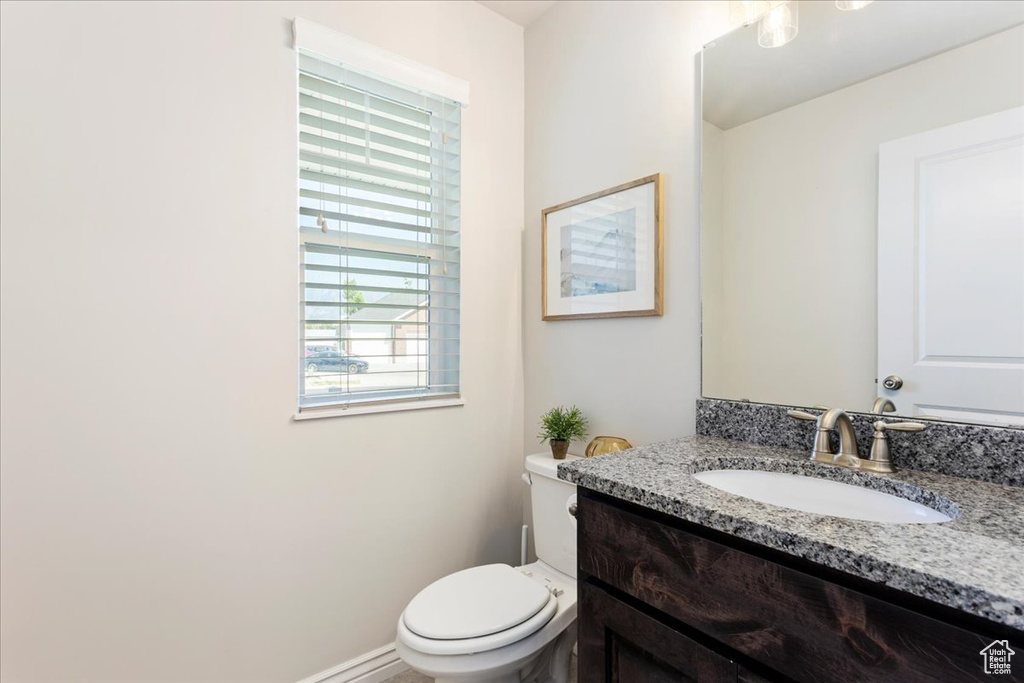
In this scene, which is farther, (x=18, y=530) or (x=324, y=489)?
(x=324, y=489)

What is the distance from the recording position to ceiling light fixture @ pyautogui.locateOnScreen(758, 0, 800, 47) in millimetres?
1248

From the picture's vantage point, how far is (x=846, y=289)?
1134mm

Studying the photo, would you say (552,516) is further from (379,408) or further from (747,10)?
(747,10)

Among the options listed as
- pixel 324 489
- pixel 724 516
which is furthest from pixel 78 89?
pixel 724 516

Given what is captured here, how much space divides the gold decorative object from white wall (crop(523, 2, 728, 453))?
0.05 metres

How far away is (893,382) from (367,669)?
1.77 m

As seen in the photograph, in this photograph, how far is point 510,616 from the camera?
123 centimetres

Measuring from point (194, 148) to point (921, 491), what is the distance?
1.86 metres

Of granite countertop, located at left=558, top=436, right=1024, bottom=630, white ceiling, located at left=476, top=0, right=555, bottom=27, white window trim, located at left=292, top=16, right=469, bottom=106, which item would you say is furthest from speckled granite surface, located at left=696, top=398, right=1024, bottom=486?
white ceiling, located at left=476, top=0, right=555, bottom=27

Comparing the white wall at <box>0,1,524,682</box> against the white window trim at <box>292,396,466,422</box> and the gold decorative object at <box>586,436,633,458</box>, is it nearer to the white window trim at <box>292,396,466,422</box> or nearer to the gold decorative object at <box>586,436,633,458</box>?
the white window trim at <box>292,396,466,422</box>

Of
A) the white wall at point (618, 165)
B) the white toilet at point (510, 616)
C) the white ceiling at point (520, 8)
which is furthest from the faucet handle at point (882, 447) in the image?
the white ceiling at point (520, 8)

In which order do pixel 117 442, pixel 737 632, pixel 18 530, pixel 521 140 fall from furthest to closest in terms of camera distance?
pixel 521 140 → pixel 117 442 → pixel 18 530 → pixel 737 632

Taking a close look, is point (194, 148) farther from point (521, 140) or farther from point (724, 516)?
point (724, 516)

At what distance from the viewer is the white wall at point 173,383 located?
1145 mm
